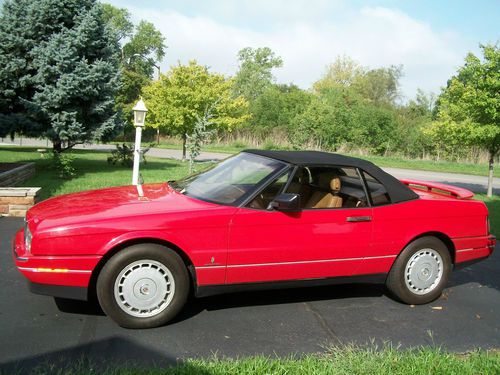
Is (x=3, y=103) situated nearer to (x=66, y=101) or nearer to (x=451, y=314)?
(x=66, y=101)

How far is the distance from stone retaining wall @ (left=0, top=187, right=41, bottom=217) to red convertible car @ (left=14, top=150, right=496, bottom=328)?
3.68m

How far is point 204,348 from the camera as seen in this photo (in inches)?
138

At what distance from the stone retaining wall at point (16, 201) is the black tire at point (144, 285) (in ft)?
15.7

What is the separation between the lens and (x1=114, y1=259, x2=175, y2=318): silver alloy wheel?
3.73m

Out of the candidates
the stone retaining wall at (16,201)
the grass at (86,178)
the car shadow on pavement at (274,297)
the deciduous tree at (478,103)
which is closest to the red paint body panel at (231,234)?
the car shadow on pavement at (274,297)

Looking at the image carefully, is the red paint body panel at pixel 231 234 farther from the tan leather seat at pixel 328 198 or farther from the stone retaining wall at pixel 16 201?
the stone retaining wall at pixel 16 201

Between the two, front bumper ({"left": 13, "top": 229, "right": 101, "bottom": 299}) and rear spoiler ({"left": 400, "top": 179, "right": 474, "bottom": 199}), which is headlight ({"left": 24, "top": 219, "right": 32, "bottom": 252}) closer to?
front bumper ({"left": 13, "top": 229, "right": 101, "bottom": 299})

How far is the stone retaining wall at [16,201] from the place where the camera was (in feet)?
25.3

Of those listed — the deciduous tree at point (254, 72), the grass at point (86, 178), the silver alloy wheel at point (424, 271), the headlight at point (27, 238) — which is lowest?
the grass at point (86, 178)

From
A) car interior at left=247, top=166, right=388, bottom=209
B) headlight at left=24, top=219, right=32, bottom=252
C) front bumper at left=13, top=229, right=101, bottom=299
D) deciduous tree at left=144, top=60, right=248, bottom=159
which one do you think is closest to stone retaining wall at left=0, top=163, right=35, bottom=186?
headlight at left=24, top=219, right=32, bottom=252

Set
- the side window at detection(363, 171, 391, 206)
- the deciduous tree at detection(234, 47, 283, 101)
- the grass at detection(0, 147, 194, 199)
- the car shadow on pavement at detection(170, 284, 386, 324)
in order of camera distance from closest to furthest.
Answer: the car shadow on pavement at detection(170, 284, 386, 324) → the side window at detection(363, 171, 391, 206) → the grass at detection(0, 147, 194, 199) → the deciduous tree at detection(234, 47, 283, 101)

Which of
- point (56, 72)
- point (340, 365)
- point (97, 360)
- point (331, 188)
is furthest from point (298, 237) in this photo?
point (56, 72)

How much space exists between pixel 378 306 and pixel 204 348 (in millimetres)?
1970

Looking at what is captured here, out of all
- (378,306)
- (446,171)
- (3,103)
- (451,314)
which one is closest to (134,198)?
(378,306)
